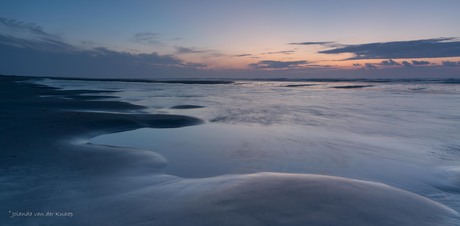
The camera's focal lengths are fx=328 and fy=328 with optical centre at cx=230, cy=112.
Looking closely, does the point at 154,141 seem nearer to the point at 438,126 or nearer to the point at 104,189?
the point at 104,189

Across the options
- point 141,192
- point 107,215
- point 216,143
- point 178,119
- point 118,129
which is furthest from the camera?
point 178,119

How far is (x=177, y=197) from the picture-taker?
16.8ft

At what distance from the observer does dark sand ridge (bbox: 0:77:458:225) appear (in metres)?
4.32

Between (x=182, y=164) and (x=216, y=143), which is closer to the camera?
(x=182, y=164)

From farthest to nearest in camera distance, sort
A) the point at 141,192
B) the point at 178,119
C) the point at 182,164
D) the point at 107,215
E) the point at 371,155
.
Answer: the point at 178,119 → the point at 371,155 → the point at 182,164 → the point at 141,192 → the point at 107,215

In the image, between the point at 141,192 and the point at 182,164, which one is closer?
the point at 141,192

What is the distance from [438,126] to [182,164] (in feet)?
38.8

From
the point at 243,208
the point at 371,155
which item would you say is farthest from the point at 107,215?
the point at 371,155

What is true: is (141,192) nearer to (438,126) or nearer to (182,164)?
(182,164)

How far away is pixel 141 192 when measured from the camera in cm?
533

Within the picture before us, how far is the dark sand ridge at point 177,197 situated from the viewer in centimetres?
432

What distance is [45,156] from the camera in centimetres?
759

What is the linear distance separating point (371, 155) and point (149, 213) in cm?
627

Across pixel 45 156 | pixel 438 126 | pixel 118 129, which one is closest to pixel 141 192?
pixel 45 156
